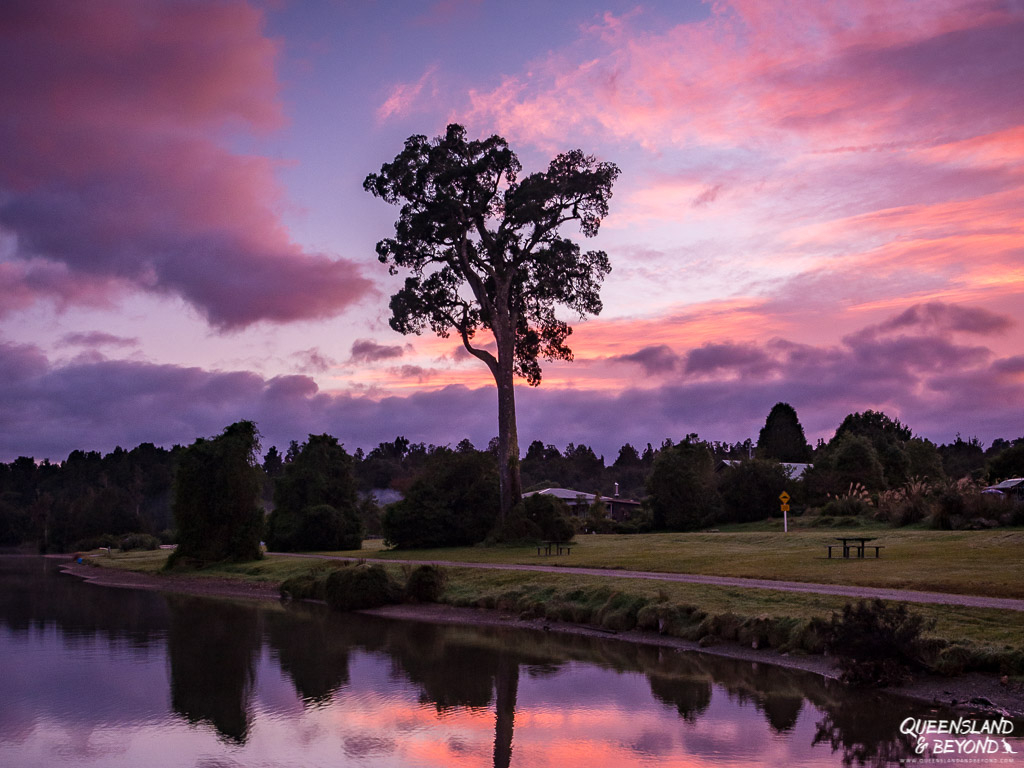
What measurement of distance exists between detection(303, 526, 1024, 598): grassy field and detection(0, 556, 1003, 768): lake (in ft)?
18.6

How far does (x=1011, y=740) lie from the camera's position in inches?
480

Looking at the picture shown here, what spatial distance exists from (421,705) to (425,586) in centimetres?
1404

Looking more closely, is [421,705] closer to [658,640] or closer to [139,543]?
[658,640]

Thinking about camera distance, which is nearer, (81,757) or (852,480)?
(81,757)

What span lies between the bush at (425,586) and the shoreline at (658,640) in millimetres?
351

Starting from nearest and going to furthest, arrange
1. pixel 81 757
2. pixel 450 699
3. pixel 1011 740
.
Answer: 1. pixel 1011 740
2. pixel 81 757
3. pixel 450 699

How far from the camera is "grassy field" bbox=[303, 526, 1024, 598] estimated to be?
70.6ft

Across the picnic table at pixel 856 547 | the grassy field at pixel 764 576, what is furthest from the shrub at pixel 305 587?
the picnic table at pixel 856 547

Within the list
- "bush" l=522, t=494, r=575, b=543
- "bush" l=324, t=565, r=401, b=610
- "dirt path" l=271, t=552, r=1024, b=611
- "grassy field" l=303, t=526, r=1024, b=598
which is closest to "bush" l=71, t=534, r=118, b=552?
"grassy field" l=303, t=526, r=1024, b=598

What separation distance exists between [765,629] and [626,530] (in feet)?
132

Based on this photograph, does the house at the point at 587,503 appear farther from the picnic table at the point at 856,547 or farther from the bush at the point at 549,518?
the picnic table at the point at 856,547

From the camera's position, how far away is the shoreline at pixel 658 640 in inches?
546

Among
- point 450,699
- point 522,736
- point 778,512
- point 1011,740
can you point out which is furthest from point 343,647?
point 778,512

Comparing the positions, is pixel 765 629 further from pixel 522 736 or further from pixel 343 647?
pixel 343 647
